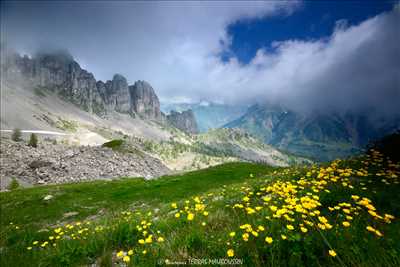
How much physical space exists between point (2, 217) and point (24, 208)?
2800mm

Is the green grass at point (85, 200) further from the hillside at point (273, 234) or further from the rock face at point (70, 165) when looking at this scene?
the rock face at point (70, 165)

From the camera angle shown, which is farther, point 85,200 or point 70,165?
point 70,165

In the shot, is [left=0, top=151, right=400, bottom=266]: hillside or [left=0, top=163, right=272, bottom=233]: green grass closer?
[left=0, top=151, right=400, bottom=266]: hillside

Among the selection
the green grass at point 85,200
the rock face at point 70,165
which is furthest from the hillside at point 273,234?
the rock face at point 70,165

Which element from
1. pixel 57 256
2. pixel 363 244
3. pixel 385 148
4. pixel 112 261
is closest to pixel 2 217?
pixel 57 256

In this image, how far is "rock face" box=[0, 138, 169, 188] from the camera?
52000mm

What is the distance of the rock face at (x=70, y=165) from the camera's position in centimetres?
5200

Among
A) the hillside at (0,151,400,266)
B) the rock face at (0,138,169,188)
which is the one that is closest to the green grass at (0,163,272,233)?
the hillside at (0,151,400,266)

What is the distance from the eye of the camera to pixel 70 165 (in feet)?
183

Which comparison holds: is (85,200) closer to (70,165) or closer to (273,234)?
(273,234)

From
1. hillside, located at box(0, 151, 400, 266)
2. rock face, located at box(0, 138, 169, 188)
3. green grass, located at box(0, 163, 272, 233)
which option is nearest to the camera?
hillside, located at box(0, 151, 400, 266)

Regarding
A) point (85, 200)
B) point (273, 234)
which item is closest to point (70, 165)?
point (85, 200)

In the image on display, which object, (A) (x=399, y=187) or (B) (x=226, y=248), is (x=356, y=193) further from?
(B) (x=226, y=248)

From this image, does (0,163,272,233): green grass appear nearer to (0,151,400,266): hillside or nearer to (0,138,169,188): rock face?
(0,151,400,266): hillside
